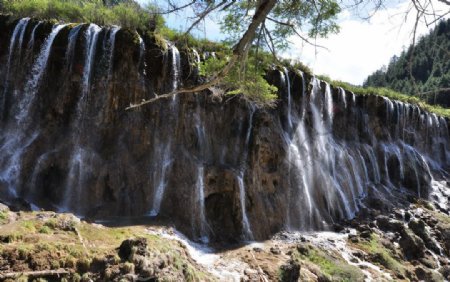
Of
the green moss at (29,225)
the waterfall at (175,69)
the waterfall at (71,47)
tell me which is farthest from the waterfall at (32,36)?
the green moss at (29,225)

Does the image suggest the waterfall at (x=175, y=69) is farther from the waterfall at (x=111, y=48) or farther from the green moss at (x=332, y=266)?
the green moss at (x=332, y=266)

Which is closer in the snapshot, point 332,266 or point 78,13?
point 332,266

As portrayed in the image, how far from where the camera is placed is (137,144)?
13.9m

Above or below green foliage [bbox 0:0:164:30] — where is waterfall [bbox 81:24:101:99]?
below

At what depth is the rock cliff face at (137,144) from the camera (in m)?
12.6

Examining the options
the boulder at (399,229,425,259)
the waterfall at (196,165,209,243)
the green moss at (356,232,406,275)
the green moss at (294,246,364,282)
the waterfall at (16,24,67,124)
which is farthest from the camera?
the boulder at (399,229,425,259)

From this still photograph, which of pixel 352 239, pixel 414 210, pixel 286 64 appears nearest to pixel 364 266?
pixel 352 239

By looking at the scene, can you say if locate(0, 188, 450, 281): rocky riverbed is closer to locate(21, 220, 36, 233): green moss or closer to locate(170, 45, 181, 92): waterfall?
locate(21, 220, 36, 233): green moss

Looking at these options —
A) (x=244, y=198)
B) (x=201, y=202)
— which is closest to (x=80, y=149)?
(x=201, y=202)

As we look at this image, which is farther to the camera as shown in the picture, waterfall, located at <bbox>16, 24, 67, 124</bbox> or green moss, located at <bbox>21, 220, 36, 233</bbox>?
waterfall, located at <bbox>16, 24, 67, 124</bbox>

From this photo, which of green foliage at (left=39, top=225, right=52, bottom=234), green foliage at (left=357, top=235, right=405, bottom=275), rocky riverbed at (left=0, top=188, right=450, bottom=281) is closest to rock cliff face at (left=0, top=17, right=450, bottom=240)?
rocky riverbed at (left=0, top=188, right=450, bottom=281)

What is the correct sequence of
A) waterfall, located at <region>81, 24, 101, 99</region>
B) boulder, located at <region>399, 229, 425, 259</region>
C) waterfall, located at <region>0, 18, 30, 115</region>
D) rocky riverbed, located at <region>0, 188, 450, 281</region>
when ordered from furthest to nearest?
1. boulder, located at <region>399, 229, 425, 259</region>
2. waterfall, located at <region>81, 24, 101, 99</region>
3. waterfall, located at <region>0, 18, 30, 115</region>
4. rocky riverbed, located at <region>0, 188, 450, 281</region>

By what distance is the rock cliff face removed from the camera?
41.4ft

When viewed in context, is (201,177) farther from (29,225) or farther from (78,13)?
(78,13)
